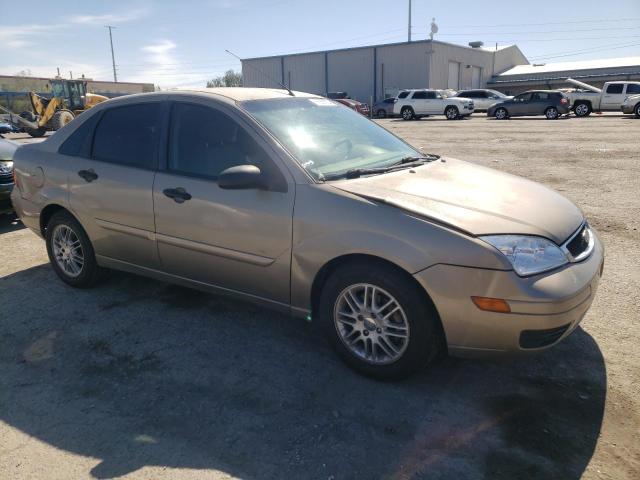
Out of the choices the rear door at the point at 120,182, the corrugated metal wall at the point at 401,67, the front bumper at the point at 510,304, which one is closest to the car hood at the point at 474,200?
the front bumper at the point at 510,304

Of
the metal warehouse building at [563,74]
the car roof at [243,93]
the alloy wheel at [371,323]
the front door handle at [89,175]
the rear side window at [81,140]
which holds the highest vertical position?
Result: the metal warehouse building at [563,74]

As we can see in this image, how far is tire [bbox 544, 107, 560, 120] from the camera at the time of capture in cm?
2522

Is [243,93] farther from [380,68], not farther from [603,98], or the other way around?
[380,68]

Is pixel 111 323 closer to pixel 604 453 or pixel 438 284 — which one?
pixel 438 284

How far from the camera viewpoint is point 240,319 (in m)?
3.89

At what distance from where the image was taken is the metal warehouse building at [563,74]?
146 feet

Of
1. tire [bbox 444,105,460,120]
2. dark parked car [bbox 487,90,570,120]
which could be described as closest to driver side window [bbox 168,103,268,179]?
dark parked car [bbox 487,90,570,120]

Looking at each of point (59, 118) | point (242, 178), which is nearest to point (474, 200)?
point (242, 178)

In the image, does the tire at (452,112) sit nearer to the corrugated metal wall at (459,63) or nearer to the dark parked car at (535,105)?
the dark parked car at (535,105)

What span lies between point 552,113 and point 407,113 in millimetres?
8235

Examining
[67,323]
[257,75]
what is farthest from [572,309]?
[257,75]

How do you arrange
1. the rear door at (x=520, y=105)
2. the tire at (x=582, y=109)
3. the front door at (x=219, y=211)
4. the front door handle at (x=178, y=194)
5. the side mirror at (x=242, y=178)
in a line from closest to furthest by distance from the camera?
the side mirror at (x=242, y=178), the front door at (x=219, y=211), the front door handle at (x=178, y=194), the rear door at (x=520, y=105), the tire at (x=582, y=109)

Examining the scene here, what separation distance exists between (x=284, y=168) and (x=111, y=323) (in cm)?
189

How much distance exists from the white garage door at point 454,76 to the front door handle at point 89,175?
152 ft
